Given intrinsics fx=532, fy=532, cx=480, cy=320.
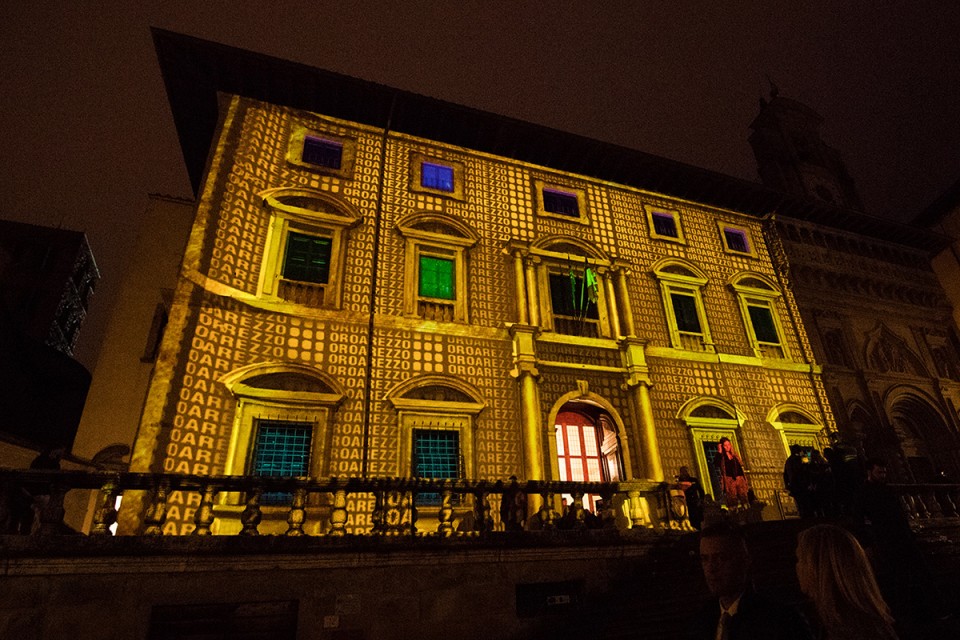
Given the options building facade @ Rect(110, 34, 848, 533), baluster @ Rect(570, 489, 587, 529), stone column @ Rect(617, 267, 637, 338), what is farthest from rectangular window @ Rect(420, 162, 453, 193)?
baluster @ Rect(570, 489, 587, 529)

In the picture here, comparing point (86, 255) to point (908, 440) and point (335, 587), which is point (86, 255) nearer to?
point (335, 587)

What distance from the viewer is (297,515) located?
7746 millimetres

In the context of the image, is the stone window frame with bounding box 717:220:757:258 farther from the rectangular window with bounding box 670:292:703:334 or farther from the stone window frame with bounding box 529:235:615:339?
the stone window frame with bounding box 529:235:615:339

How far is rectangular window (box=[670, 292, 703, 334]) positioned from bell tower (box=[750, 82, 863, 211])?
18298 millimetres

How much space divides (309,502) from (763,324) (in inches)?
594

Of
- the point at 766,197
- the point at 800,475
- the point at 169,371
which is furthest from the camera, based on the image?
the point at 766,197

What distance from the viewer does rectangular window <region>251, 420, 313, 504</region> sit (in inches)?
435

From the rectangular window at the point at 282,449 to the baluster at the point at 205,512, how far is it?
10.5 feet

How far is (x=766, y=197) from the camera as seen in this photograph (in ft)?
65.1

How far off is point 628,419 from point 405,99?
1101 centimetres

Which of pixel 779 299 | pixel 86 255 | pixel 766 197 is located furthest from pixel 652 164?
pixel 86 255

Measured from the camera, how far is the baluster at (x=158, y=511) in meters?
7.34

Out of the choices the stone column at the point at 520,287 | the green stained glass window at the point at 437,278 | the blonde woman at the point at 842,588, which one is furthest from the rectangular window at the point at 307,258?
the blonde woman at the point at 842,588

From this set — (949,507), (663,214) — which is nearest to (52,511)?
(949,507)
